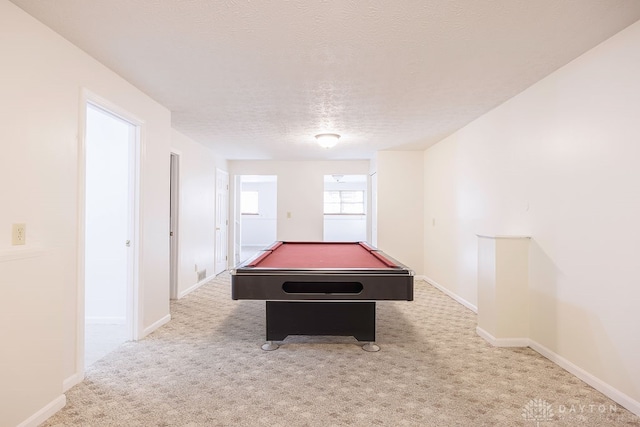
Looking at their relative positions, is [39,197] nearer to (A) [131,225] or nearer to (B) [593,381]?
(A) [131,225]

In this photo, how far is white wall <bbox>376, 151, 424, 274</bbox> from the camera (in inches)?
245

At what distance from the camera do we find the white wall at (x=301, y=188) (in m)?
7.24

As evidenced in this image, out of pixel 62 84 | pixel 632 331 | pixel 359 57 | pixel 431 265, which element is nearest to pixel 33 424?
pixel 62 84

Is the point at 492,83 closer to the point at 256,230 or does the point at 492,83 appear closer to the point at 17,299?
the point at 17,299

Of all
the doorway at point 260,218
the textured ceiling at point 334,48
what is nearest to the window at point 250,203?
the doorway at point 260,218

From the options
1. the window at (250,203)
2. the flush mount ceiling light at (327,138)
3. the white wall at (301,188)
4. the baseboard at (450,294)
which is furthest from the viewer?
the window at (250,203)

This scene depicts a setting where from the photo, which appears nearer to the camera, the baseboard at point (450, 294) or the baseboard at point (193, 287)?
the baseboard at point (450, 294)

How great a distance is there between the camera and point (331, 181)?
1077 centimetres

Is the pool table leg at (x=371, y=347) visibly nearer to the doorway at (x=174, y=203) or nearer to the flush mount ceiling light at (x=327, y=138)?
the flush mount ceiling light at (x=327, y=138)

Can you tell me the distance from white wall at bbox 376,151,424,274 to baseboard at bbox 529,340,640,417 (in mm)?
3329

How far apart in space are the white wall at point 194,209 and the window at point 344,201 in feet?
17.0

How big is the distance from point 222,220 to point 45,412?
5149 millimetres

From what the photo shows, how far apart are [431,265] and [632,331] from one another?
12.6 feet

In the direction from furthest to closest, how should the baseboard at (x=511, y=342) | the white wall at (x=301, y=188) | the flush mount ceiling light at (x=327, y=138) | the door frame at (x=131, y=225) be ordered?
the white wall at (x=301, y=188), the flush mount ceiling light at (x=327, y=138), the baseboard at (x=511, y=342), the door frame at (x=131, y=225)
